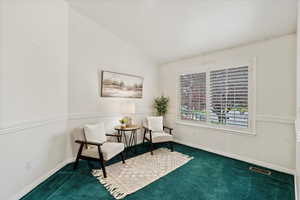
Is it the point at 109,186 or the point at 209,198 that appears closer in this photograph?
the point at 209,198

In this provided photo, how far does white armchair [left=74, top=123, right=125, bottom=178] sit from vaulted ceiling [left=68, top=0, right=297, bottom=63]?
223 cm

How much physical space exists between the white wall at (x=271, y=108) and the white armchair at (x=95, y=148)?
254 cm

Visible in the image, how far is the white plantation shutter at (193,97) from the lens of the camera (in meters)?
3.81

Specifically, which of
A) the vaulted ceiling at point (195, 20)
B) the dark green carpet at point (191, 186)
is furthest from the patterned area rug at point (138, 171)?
the vaulted ceiling at point (195, 20)

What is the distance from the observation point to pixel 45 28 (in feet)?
7.52

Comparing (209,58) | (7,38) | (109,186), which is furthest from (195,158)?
(7,38)

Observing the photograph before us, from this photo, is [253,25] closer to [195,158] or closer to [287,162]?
[287,162]

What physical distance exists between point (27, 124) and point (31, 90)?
0.48 meters

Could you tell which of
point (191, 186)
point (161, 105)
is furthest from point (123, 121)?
point (191, 186)

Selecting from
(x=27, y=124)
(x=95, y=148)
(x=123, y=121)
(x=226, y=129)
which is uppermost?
(x=27, y=124)

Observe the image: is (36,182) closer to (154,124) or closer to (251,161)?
(154,124)

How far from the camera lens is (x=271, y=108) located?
8.95 feet

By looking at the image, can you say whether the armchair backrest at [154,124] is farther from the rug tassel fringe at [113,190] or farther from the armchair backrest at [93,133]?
the rug tassel fringe at [113,190]

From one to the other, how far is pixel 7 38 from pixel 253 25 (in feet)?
12.0
